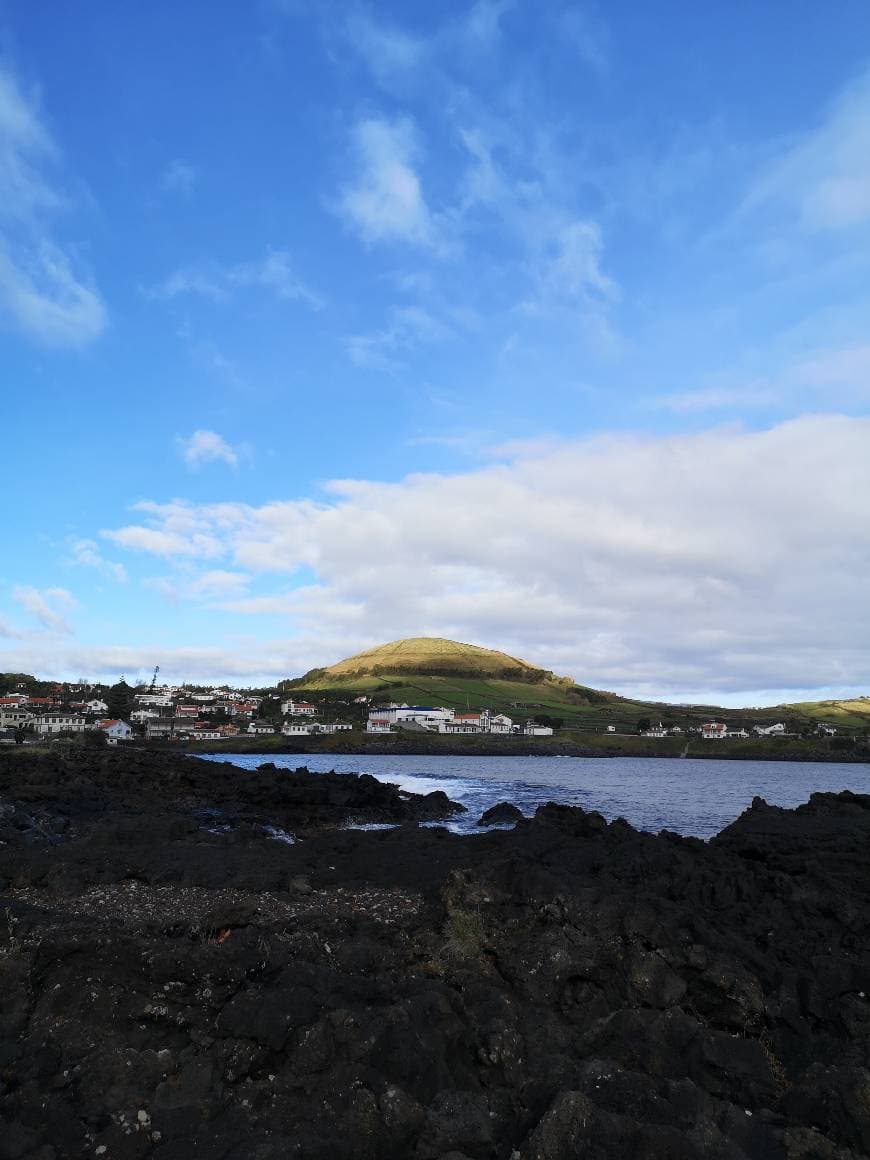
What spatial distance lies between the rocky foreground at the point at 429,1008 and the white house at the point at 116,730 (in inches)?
4587

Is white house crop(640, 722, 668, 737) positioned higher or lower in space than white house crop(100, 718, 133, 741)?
higher

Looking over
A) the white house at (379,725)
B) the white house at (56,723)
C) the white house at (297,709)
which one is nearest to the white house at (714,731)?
the white house at (379,725)

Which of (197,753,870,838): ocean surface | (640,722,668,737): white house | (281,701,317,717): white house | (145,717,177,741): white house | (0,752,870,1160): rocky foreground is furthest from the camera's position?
(281,701,317,717): white house

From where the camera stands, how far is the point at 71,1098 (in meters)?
6.36

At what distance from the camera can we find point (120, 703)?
534ft

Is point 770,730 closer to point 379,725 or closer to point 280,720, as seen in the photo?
point 379,725

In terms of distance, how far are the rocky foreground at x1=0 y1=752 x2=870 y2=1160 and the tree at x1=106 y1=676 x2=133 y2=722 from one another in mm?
154515

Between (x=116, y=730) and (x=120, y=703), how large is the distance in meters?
40.0

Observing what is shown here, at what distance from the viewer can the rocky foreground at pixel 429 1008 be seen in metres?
5.93

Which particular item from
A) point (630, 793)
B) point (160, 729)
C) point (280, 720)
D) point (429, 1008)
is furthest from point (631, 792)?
point (280, 720)

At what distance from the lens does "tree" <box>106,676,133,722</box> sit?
157m

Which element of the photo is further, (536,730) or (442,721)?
(442,721)

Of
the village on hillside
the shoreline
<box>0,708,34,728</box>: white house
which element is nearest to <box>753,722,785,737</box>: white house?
the village on hillside

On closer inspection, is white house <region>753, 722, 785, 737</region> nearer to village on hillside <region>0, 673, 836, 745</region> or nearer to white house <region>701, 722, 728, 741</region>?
village on hillside <region>0, 673, 836, 745</region>
